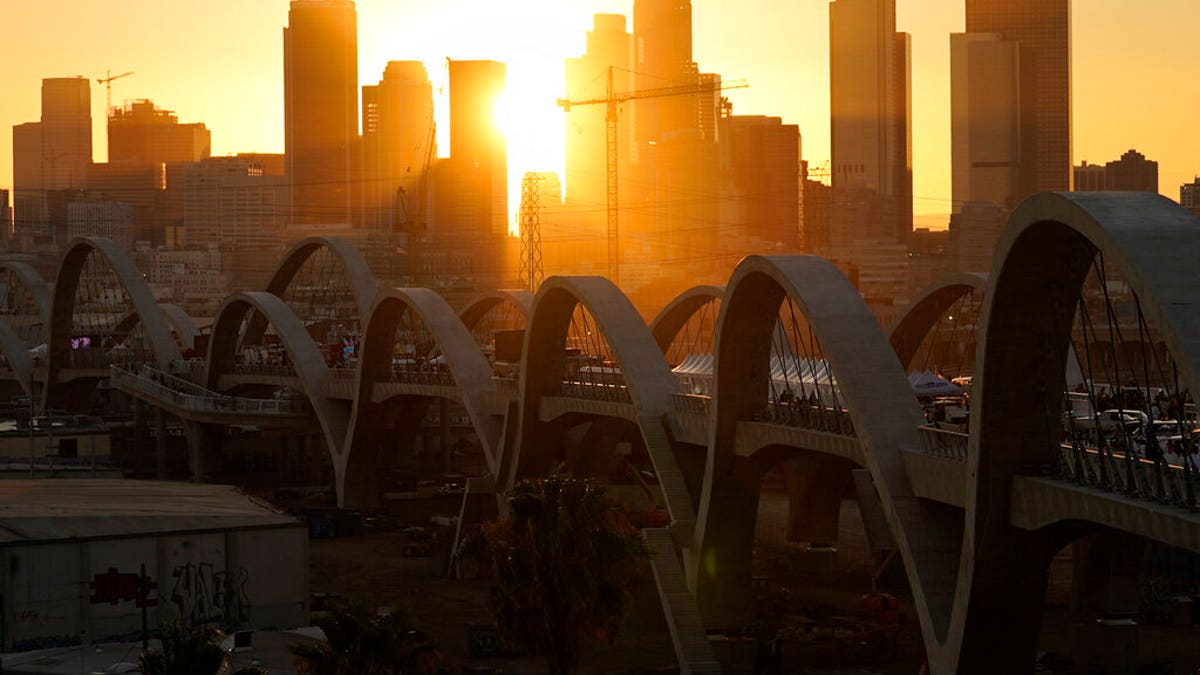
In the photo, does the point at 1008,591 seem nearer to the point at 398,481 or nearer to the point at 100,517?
the point at 100,517

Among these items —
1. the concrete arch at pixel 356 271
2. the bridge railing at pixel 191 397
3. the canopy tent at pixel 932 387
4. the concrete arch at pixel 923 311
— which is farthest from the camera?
the concrete arch at pixel 356 271

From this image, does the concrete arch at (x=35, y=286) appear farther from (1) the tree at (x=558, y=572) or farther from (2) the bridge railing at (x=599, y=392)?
(1) the tree at (x=558, y=572)

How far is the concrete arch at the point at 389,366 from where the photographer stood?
91250 mm

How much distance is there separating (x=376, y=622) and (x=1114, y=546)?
30.7 metres

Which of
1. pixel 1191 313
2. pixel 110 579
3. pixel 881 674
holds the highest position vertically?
pixel 1191 313

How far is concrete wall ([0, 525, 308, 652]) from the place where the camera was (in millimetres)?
52562

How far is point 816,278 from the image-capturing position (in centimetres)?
5484

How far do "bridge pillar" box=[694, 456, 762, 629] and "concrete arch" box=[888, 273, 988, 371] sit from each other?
923 inches

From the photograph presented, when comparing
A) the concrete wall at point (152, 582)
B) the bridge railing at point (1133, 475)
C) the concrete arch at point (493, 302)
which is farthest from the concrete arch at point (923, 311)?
the bridge railing at point (1133, 475)

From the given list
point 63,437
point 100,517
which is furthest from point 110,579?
point 63,437

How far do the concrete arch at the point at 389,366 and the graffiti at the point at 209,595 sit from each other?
103 ft

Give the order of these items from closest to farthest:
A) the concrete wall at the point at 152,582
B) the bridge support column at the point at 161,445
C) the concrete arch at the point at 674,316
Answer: the concrete wall at the point at 152,582
the concrete arch at the point at 674,316
the bridge support column at the point at 161,445

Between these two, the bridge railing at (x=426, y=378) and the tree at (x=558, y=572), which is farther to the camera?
the bridge railing at (x=426, y=378)

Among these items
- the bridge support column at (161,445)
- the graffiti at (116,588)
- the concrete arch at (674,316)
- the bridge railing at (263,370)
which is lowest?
the bridge support column at (161,445)
